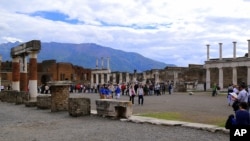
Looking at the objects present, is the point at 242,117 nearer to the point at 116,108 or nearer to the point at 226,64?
the point at 116,108

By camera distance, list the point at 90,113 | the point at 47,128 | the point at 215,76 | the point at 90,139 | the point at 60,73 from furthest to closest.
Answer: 1. the point at 60,73
2. the point at 215,76
3. the point at 90,113
4. the point at 47,128
5. the point at 90,139

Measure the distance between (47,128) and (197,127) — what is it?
554 cm

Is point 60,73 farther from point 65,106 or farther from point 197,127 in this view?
point 197,127

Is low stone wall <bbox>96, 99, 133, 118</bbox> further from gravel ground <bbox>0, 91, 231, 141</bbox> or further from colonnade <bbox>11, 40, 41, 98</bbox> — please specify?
colonnade <bbox>11, 40, 41, 98</bbox>

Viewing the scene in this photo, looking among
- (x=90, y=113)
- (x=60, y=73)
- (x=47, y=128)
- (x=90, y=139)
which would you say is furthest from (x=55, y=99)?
(x=60, y=73)

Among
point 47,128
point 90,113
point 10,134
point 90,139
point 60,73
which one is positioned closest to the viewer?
point 90,139

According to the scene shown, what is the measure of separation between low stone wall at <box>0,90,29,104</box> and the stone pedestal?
23.7 feet

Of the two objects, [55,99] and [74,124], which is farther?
[55,99]

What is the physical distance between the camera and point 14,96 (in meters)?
29.4

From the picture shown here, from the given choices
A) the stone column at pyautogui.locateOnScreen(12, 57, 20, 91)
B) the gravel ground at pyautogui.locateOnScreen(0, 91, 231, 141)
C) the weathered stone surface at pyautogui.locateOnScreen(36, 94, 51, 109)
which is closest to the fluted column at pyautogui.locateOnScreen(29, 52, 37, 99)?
the weathered stone surface at pyautogui.locateOnScreen(36, 94, 51, 109)

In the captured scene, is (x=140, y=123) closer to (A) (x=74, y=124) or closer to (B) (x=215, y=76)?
(A) (x=74, y=124)

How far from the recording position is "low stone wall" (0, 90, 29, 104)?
2783 cm

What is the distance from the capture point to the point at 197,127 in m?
A: 13.0

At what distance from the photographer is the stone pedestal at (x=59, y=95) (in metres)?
20.8
